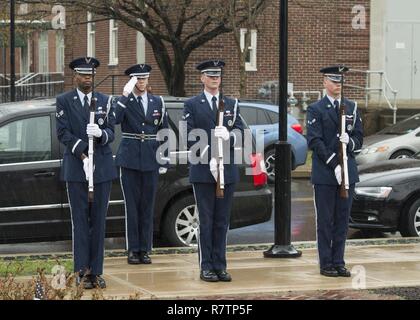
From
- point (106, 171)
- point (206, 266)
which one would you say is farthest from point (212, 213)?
point (106, 171)

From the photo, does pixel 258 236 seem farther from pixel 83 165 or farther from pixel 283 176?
pixel 83 165

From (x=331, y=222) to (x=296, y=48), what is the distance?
19.8m

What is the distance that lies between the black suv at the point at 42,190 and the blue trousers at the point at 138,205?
995 mm

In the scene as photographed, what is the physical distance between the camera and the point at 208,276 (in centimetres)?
915

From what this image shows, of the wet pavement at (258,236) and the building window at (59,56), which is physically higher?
the building window at (59,56)

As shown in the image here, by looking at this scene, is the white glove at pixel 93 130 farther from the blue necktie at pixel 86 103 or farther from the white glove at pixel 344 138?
the white glove at pixel 344 138

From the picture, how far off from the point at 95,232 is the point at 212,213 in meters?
1.14

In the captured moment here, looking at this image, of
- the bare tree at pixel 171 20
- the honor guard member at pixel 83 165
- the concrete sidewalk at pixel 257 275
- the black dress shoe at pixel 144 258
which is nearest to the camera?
the concrete sidewalk at pixel 257 275

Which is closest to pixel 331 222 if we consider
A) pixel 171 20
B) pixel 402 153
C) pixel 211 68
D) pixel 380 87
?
pixel 211 68

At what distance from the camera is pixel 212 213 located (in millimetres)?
9359

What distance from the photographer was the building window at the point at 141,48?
29.1 metres

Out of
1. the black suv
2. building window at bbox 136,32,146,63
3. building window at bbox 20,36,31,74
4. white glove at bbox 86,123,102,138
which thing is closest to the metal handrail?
building window at bbox 136,32,146,63

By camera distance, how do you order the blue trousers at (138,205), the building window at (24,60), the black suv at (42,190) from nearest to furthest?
the blue trousers at (138,205), the black suv at (42,190), the building window at (24,60)

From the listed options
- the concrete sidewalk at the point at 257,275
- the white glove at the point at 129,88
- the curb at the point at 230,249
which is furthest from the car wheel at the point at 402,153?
the white glove at the point at 129,88
